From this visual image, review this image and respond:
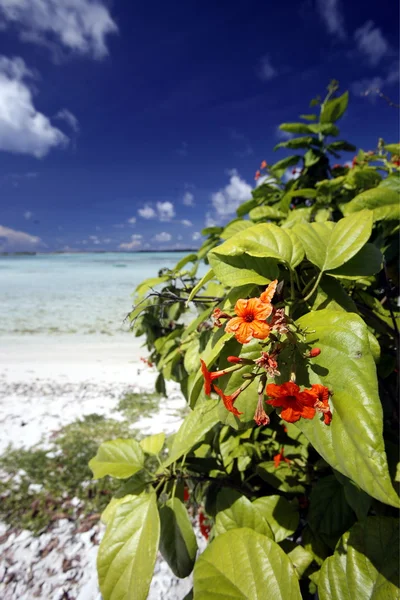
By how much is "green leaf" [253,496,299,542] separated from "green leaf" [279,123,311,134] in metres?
1.92

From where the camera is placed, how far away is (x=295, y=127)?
6.45 ft

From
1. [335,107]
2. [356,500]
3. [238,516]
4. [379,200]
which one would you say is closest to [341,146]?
[335,107]

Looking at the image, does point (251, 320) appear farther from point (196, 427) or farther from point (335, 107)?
point (335, 107)

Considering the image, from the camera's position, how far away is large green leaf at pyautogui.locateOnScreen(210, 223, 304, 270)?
785 mm

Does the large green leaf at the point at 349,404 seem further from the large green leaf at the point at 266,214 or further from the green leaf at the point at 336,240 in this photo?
the large green leaf at the point at 266,214

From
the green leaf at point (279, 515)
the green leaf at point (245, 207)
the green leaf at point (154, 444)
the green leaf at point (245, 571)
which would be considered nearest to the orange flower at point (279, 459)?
the green leaf at point (279, 515)

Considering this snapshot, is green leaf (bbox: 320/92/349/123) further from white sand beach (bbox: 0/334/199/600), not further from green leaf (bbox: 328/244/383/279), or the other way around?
white sand beach (bbox: 0/334/199/600)

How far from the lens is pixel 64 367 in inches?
277

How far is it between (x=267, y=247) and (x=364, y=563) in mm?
859

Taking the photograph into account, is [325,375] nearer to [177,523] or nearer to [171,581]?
[177,523]

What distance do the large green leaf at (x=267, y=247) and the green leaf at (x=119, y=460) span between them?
87cm

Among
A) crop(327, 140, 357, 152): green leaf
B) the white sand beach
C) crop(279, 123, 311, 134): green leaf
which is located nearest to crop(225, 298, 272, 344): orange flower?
crop(279, 123, 311, 134): green leaf

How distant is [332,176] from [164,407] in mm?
3709

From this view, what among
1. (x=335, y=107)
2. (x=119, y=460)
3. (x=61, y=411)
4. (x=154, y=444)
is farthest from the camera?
(x=61, y=411)
